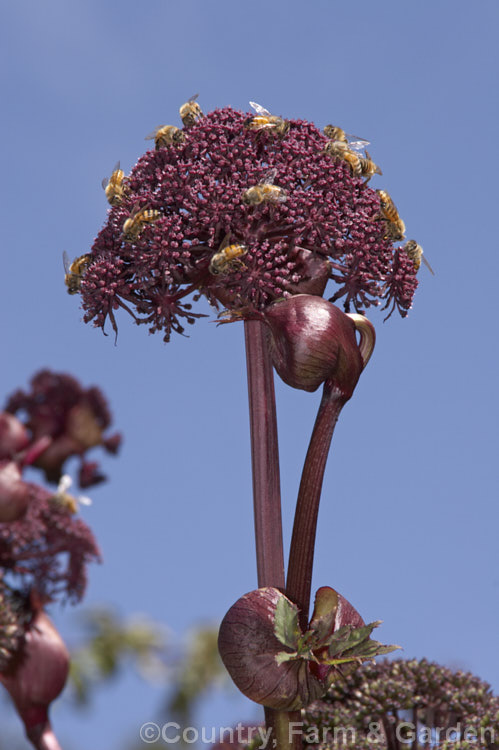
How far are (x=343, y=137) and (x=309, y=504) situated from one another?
2.34 meters

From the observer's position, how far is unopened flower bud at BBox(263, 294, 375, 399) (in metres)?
5.37

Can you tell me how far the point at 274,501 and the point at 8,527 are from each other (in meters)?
2.67

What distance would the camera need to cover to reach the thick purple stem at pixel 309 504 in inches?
215

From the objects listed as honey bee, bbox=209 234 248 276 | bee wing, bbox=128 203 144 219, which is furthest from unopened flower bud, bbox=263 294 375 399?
bee wing, bbox=128 203 144 219

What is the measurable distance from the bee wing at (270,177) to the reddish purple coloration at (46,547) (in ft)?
8.99

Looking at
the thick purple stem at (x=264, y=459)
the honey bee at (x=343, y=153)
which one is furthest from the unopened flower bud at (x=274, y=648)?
the honey bee at (x=343, y=153)

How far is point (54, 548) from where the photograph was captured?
3436 mm

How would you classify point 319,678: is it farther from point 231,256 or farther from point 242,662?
point 231,256

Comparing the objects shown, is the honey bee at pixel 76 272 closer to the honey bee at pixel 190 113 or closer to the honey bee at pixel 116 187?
the honey bee at pixel 116 187

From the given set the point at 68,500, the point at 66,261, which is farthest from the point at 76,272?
the point at 68,500

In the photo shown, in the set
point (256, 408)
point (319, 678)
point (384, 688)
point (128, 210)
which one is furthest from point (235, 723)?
point (128, 210)

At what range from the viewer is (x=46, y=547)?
3.42m

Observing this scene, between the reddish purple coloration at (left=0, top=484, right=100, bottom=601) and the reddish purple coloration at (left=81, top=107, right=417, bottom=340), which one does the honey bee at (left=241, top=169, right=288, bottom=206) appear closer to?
the reddish purple coloration at (left=81, top=107, right=417, bottom=340)

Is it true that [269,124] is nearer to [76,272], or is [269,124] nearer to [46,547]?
[76,272]
